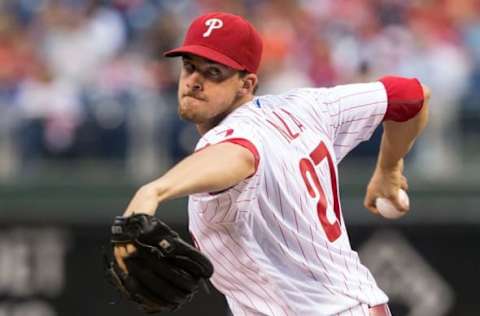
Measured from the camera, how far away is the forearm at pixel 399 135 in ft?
15.3

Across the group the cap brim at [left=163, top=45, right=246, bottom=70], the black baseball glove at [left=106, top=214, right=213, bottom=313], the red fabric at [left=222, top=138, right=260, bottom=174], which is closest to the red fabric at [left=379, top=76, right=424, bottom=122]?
the cap brim at [left=163, top=45, right=246, bottom=70]

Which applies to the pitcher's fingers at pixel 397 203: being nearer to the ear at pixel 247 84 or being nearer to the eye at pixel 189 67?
the ear at pixel 247 84

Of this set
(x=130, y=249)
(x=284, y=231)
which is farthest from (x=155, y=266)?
(x=284, y=231)

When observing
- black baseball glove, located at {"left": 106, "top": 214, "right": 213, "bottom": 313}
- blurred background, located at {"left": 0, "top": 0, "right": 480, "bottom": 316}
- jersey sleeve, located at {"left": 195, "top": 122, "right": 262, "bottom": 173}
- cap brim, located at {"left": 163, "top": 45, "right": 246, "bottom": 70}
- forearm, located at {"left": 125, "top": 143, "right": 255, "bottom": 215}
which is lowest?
blurred background, located at {"left": 0, "top": 0, "right": 480, "bottom": 316}

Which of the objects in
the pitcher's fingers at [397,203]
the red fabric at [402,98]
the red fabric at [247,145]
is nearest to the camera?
the red fabric at [247,145]

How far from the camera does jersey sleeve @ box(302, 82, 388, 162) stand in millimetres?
4324

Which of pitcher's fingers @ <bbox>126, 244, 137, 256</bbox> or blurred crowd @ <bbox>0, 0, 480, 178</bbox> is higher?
pitcher's fingers @ <bbox>126, 244, 137, 256</bbox>

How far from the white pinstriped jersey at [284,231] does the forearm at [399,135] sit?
1.98 feet

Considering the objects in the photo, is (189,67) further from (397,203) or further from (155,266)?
(397,203)

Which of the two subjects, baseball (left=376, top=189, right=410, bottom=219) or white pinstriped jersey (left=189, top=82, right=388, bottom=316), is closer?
white pinstriped jersey (left=189, top=82, right=388, bottom=316)

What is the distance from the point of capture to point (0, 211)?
378 inches

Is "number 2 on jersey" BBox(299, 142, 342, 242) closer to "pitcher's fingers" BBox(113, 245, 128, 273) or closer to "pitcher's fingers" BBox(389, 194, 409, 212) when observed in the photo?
"pitcher's fingers" BBox(389, 194, 409, 212)

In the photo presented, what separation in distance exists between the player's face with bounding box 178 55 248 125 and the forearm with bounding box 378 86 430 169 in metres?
0.94

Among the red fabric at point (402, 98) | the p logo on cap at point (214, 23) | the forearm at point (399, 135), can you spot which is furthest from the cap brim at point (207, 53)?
the forearm at point (399, 135)
